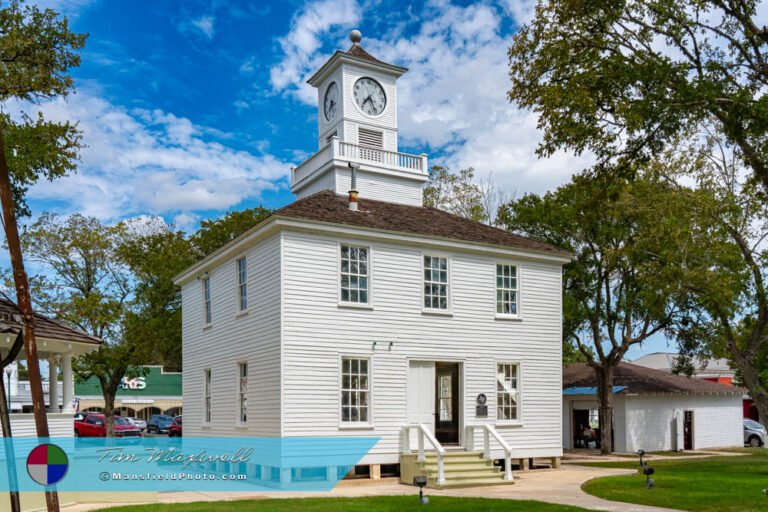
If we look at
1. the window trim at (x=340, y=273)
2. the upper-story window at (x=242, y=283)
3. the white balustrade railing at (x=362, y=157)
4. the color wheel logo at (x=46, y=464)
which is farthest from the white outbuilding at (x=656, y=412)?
the color wheel logo at (x=46, y=464)

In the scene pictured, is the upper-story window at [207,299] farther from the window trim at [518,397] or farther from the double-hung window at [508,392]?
the double-hung window at [508,392]

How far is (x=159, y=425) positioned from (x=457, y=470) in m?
29.1

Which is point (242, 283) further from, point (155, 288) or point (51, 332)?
point (155, 288)

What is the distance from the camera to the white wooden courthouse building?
19578 millimetres

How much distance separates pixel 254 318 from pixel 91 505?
662 cm

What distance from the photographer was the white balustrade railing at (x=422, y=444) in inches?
747

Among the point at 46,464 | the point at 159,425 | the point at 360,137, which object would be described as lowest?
the point at 159,425

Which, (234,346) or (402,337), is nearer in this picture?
(402,337)

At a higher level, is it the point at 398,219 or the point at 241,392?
the point at 398,219

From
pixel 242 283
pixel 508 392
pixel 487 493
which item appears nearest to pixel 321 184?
pixel 242 283

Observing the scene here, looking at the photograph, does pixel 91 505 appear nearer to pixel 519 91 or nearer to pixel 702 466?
pixel 519 91

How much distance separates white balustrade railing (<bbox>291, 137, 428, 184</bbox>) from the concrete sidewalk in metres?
10.1

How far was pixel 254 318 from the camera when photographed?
820 inches

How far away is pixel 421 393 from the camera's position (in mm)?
21094
